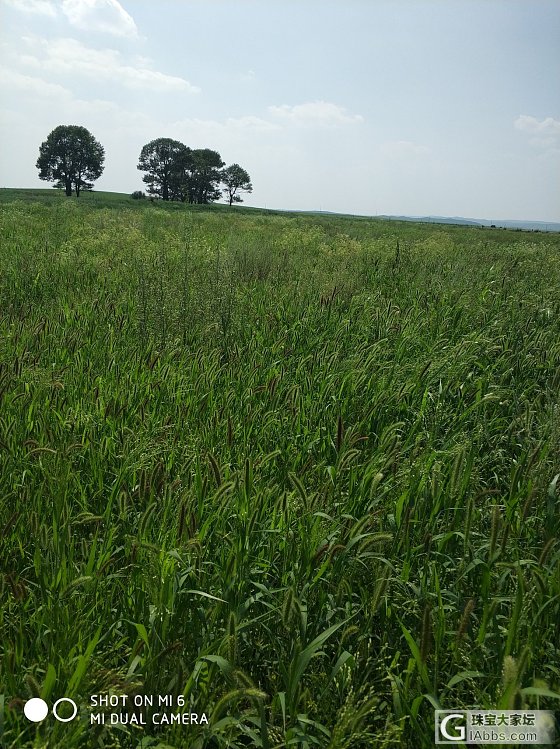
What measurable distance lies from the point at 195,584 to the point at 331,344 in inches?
103

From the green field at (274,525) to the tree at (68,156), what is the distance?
69.0 meters

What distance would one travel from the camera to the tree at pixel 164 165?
72500mm

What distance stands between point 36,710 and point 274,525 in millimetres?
966

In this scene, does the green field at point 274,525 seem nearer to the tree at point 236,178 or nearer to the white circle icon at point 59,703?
the white circle icon at point 59,703

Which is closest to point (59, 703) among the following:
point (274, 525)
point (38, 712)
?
point (38, 712)

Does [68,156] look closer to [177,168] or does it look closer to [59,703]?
[177,168]

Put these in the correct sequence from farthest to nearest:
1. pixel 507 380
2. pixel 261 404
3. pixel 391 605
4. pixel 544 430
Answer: pixel 507 380
pixel 261 404
pixel 544 430
pixel 391 605

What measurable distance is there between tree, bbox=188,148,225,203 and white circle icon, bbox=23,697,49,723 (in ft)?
245

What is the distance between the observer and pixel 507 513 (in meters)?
1.95

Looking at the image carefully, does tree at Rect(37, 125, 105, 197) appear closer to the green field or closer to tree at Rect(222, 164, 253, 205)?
tree at Rect(222, 164, 253, 205)

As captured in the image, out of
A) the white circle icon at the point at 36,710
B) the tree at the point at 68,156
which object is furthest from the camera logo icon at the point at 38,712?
the tree at the point at 68,156

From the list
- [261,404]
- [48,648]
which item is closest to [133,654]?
[48,648]

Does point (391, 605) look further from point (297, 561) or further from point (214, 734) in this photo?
point (214, 734)

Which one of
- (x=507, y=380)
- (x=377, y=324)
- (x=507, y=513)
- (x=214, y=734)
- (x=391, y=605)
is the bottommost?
(x=214, y=734)
